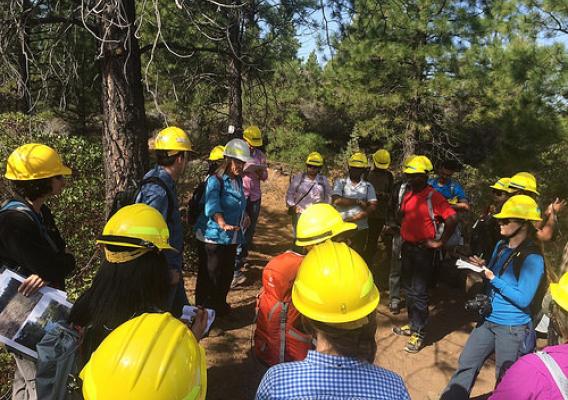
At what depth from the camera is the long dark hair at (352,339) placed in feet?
4.87

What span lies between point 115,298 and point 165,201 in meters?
1.08

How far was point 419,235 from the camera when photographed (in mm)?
3902

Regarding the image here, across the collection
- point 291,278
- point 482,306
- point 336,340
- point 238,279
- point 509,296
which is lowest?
point 238,279

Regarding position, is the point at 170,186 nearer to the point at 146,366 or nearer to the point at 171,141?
the point at 171,141

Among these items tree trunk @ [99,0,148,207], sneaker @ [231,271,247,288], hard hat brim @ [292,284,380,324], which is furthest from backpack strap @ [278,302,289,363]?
sneaker @ [231,271,247,288]

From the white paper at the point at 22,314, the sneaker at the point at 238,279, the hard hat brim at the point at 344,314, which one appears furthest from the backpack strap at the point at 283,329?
the sneaker at the point at 238,279

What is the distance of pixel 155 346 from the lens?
3.89 feet

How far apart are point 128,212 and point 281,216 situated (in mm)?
7799

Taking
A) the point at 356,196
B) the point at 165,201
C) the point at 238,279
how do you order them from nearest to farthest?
the point at 165,201 < the point at 356,196 < the point at 238,279

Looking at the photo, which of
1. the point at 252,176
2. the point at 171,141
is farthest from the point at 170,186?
the point at 252,176

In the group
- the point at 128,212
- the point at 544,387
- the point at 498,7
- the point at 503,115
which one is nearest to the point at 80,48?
the point at 128,212

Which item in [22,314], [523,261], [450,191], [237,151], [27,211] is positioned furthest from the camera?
[450,191]

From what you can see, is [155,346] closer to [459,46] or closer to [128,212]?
[128,212]

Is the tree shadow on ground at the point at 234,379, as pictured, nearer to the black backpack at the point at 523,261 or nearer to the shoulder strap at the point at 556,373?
the black backpack at the point at 523,261
